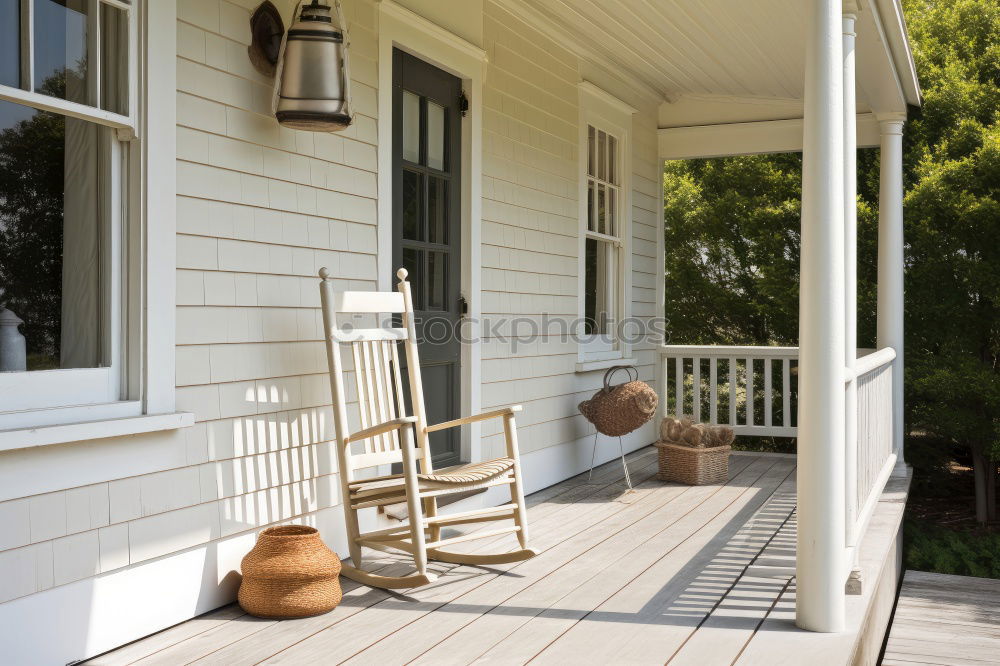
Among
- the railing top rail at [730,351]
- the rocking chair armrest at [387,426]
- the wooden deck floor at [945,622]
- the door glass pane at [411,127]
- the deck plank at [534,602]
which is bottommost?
the wooden deck floor at [945,622]

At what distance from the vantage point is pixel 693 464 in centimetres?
570

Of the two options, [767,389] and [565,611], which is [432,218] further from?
[767,389]

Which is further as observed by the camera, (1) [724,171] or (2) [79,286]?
(1) [724,171]

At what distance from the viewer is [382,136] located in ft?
13.2

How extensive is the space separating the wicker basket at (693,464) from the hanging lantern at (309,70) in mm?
3260

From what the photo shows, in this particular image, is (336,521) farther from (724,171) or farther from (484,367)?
(724,171)

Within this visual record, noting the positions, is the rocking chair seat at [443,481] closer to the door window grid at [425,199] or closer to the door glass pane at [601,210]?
the door window grid at [425,199]

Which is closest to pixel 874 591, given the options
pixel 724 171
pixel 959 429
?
pixel 959 429

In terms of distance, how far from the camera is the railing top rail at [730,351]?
7.18m

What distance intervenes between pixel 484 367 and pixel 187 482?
2.13 m

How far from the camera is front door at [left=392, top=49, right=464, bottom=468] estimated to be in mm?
4266

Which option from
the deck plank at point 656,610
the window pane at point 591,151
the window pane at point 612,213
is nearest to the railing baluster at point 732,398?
the window pane at point 612,213

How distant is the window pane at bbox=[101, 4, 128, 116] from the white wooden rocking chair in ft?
3.16

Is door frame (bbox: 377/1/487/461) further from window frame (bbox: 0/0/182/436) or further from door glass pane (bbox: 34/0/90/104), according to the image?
door glass pane (bbox: 34/0/90/104)
